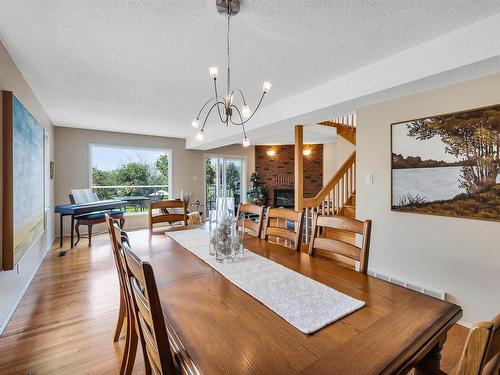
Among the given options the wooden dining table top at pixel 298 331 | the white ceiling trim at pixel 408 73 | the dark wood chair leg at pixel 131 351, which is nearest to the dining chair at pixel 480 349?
the wooden dining table top at pixel 298 331

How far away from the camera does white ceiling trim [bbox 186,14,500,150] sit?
173 cm

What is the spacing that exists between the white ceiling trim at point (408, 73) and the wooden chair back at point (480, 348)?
2.04m

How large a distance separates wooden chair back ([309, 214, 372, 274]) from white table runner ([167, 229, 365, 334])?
392 millimetres

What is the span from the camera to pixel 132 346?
4.74 ft

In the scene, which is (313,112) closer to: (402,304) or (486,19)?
(486,19)

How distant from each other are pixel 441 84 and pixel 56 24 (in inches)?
122

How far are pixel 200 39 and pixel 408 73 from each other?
1.75 meters

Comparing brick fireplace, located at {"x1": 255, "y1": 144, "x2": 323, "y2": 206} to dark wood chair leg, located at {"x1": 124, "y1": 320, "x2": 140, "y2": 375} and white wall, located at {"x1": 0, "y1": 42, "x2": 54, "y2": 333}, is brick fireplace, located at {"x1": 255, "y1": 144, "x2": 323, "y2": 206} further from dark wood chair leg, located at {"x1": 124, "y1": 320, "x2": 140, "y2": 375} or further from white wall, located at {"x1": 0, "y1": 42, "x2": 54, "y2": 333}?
dark wood chair leg, located at {"x1": 124, "y1": 320, "x2": 140, "y2": 375}

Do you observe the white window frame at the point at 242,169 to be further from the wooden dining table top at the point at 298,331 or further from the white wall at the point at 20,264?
the wooden dining table top at the point at 298,331

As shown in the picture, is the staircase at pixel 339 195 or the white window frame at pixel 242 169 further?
the white window frame at pixel 242 169

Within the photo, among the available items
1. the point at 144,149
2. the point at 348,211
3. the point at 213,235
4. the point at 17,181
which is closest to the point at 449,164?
the point at 348,211

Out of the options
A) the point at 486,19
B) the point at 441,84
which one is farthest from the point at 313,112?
the point at 486,19

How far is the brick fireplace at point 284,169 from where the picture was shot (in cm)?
752

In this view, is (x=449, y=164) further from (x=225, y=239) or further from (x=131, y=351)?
(x=131, y=351)
